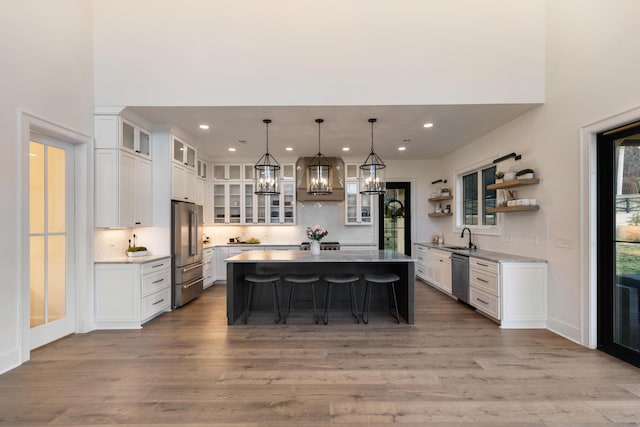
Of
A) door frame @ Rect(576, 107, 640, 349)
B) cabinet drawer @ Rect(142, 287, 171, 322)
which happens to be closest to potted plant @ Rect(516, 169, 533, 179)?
door frame @ Rect(576, 107, 640, 349)

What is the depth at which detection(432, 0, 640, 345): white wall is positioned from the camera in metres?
2.87

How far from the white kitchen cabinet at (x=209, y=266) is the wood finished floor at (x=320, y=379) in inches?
87.6

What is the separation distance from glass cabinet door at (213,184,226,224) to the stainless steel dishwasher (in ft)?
15.7

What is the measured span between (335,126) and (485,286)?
10.2 feet

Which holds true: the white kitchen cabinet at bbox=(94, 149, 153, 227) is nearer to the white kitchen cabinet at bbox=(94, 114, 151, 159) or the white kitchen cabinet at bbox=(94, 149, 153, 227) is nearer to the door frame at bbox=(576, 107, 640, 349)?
the white kitchen cabinet at bbox=(94, 114, 151, 159)

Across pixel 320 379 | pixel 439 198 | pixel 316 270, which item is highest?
pixel 439 198

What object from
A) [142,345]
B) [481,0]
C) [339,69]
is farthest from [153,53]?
[481,0]

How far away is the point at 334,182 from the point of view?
6.70 metres

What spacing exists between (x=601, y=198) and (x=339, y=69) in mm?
3191

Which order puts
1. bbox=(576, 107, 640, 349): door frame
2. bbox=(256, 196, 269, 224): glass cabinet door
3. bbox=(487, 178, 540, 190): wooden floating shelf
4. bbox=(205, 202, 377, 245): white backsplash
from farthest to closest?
bbox=(205, 202, 377, 245): white backsplash
bbox=(256, 196, 269, 224): glass cabinet door
bbox=(487, 178, 540, 190): wooden floating shelf
bbox=(576, 107, 640, 349): door frame

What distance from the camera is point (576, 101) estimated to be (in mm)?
3303

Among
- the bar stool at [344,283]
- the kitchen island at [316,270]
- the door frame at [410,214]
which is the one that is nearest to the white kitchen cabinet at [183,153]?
the kitchen island at [316,270]

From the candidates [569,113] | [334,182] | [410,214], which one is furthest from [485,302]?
[334,182]

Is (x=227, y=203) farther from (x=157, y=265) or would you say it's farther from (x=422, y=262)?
(x=422, y=262)
